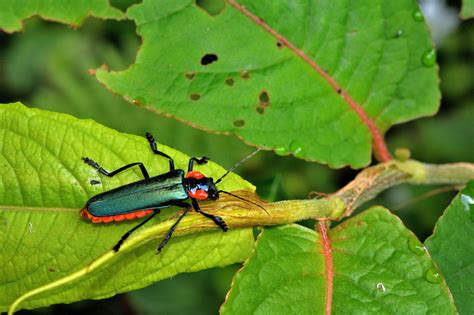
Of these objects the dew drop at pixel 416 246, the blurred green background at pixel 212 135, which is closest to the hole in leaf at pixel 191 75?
the dew drop at pixel 416 246

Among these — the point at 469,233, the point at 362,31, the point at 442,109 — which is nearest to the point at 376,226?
the point at 469,233

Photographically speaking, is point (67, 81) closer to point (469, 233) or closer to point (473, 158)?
point (473, 158)

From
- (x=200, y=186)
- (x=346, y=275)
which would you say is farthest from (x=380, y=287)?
(x=200, y=186)

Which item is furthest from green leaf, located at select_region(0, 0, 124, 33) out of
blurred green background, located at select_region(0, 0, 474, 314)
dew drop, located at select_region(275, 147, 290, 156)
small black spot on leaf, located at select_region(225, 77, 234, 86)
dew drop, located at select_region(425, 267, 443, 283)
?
blurred green background, located at select_region(0, 0, 474, 314)

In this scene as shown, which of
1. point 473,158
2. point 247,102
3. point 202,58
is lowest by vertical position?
point 473,158

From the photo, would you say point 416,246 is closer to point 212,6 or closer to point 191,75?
point 191,75

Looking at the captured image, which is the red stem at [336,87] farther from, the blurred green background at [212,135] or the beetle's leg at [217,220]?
the blurred green background at [212,135]

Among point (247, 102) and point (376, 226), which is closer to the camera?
point (376, 226)
